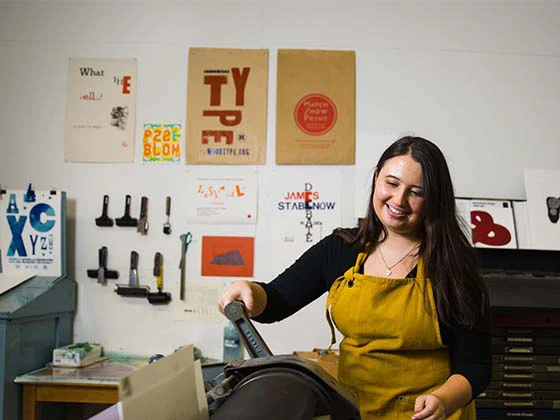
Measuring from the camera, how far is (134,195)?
247cm

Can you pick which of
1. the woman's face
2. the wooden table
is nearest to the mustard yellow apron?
the woman's face

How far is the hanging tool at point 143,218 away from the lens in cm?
242

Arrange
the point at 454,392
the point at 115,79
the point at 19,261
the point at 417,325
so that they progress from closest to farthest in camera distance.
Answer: the point at 454,392 < the point at 417,325 < the point at 19,261 < the point at 115,79

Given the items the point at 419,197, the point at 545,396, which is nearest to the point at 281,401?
the point at 419,197

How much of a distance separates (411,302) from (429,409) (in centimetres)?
25

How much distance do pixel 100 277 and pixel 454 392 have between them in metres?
1.92

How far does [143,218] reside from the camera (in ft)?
7.95

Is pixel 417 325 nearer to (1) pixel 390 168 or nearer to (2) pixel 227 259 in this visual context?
(1) pixel 390 168

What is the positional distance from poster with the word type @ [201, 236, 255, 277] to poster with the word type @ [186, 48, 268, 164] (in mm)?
417

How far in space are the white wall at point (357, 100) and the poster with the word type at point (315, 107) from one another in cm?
5

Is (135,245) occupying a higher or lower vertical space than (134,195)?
lower

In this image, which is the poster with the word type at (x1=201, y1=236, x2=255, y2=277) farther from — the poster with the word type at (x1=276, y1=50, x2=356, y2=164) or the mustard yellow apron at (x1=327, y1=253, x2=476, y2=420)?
the mustard yellow apron at (x1=327, y1=253, x2=476, y2=420)

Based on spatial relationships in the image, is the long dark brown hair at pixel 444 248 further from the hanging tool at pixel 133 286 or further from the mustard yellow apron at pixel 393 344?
the hanging tool at pixel 133 286

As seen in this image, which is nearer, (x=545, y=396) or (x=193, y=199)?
(x=545, y=396)
